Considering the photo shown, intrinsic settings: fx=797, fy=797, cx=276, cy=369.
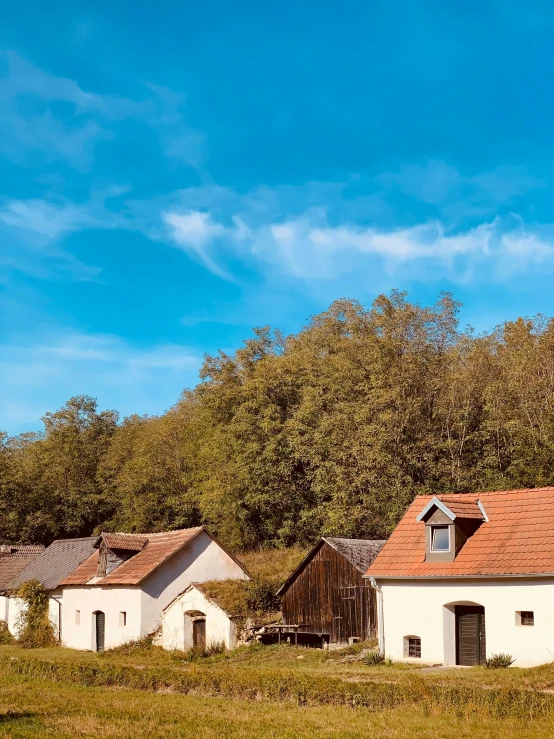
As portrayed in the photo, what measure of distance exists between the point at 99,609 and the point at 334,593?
502 inches

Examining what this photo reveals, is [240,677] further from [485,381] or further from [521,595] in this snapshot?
[485,381]

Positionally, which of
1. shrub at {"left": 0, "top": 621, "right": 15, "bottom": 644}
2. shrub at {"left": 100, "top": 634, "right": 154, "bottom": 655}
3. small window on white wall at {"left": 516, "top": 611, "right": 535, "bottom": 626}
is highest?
small window on white wall at {"left": 516, "top": 611, "right": 535, "bottom": 626}

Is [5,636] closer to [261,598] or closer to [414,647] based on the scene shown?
[261,598]

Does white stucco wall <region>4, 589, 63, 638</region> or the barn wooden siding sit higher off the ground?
the barn wooden siding

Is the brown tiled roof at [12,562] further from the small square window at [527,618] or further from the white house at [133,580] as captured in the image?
the small square window at [527,618]

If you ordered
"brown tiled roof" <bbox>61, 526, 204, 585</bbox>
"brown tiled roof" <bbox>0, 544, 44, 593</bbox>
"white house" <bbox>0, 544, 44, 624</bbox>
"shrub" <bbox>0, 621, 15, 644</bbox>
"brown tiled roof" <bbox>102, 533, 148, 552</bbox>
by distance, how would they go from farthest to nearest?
"brown tiled roof" <bbox>0, 544, 44, 593</bbox>
"white house" <bbox>0, 544, 44, 624</bbox>
"shrub" <bbox>0, 621, 15, 644</bbox>
"brown tiled roof" <bbox>102, 533, 148, 552</bbox>
"brown tiled roof" <bbox>61, 526, 204, 585</bbox>

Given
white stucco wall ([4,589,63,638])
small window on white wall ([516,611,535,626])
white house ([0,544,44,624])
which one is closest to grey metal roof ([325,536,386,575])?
small window on white wall ([516,611,535,626])

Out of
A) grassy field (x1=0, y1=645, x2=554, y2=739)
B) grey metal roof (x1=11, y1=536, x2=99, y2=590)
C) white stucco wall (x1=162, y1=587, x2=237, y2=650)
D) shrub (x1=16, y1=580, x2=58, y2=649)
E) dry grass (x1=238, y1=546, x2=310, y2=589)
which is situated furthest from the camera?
dry grass (x1=238, y1=546, x2=310, y2=589)

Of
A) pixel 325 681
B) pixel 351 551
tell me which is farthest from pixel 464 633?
pixel 351 551

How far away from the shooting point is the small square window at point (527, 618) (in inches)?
1034

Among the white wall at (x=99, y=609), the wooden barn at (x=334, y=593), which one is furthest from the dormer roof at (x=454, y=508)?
the white wall at (x=99, y=609)

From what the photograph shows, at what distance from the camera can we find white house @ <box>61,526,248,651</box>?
1511 inches

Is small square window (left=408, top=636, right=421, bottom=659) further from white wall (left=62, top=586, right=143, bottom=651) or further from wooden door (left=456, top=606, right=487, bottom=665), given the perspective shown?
white wall (left=62, top=586, right=143, bottom=651)

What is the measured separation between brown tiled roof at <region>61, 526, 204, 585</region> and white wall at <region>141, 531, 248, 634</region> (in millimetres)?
396
